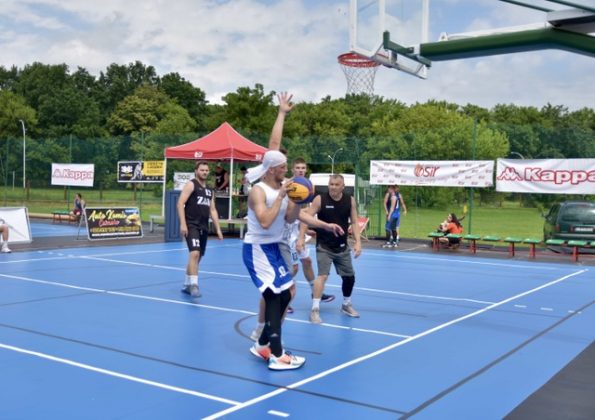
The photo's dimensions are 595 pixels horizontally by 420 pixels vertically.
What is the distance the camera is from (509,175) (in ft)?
63.9

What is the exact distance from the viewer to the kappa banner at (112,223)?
747 inches

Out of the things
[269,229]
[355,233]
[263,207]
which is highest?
[263,207]

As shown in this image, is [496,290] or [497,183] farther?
[497,183]

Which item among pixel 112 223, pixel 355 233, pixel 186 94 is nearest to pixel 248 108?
pixel 186 94

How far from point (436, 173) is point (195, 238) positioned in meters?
12.2

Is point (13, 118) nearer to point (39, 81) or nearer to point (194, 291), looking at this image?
point (39, 81)

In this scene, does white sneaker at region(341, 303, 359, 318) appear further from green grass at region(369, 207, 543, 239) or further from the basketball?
green grass at region(369, 207, 543, 239)

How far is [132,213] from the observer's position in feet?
66.2

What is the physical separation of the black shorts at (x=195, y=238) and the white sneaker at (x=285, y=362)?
440 centimetres

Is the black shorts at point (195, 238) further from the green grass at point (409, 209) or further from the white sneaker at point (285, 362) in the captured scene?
the green grass at point (409, 209)

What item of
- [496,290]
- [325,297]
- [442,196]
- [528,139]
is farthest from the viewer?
[442,196]

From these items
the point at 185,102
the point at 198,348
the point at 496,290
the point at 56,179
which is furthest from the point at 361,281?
A: the point at 185,102

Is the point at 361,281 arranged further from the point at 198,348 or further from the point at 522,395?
the point at 522,395

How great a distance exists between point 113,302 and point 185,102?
2882 inches
